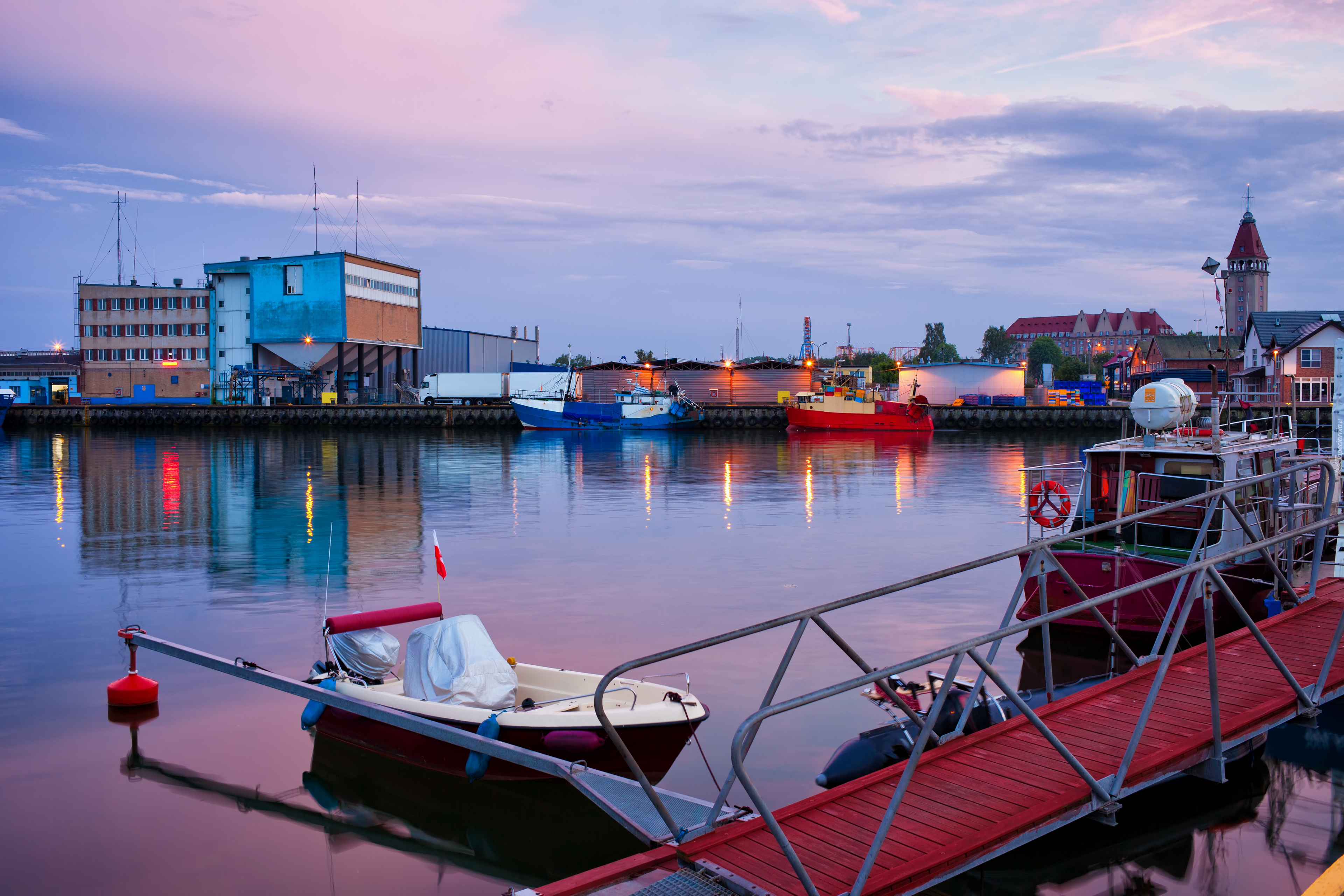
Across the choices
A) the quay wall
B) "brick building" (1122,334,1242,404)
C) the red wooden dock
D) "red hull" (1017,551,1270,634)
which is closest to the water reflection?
the red wooden dock

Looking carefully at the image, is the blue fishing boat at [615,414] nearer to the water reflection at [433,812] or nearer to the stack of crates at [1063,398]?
the stack of crates at [1063,398]

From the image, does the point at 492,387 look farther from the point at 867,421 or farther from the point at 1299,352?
the point at 1299,352

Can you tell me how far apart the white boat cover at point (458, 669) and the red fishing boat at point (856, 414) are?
69723 mm

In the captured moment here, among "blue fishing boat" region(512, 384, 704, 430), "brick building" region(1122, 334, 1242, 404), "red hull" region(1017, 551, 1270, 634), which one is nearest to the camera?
"red hull" region(1017, 551, 1270, 634)

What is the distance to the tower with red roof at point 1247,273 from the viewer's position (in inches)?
6063

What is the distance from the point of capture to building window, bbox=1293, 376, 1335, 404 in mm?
75062

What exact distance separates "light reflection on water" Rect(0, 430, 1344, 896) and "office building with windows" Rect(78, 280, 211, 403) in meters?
49.6

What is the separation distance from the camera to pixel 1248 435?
57.3 ft

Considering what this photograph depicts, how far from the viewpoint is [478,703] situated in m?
10.3

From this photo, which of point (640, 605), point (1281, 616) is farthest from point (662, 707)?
point (640, 605)

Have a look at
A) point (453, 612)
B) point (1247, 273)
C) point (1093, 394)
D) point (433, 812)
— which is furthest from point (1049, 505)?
point (1247, 273)

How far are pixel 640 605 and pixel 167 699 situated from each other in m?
7.91

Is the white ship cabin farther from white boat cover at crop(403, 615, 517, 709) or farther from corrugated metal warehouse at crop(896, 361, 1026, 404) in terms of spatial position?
corrugated metal warehouse at crop(896, 361, 1026, 404)

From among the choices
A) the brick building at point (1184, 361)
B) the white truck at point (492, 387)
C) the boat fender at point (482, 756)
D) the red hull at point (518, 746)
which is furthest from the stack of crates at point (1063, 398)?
the boat fender at point (482, 756)
